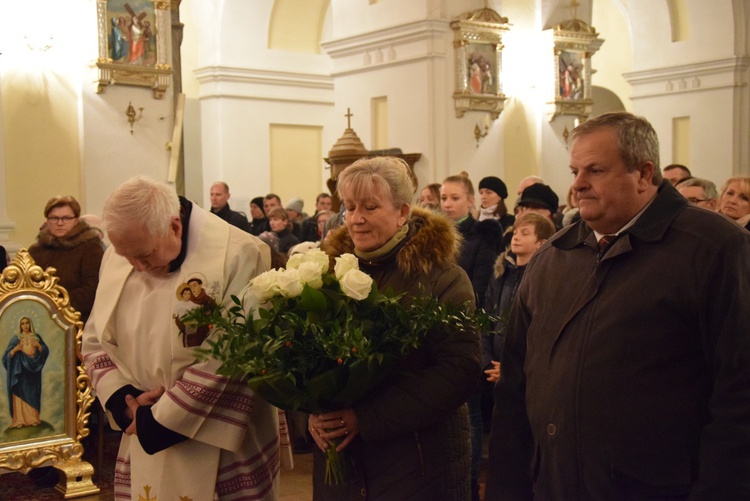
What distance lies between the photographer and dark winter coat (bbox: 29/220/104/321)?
643 centimetres

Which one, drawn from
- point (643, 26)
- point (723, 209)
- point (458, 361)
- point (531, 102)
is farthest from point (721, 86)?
point (458, 361)

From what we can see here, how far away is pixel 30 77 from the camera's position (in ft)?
32.8

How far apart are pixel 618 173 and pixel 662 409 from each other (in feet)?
2.10

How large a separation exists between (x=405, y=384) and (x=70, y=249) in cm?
431

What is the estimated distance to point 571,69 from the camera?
609 inches

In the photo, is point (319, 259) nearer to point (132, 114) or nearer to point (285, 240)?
point (285, 240)

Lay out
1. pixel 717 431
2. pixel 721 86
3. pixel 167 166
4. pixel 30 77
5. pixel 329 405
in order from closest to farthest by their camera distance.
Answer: pixel 717 431, pixel 329 405, pixel 30 77, pixel 167 166, pixel 721 86

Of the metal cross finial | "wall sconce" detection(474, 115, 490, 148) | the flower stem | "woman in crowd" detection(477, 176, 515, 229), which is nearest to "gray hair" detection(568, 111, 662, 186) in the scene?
the flower stem

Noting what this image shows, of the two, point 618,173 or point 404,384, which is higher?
point 618,173

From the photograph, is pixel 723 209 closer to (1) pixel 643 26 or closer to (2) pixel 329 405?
(2) pixel 329 405

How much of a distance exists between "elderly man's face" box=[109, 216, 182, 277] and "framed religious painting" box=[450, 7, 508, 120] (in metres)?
10.8

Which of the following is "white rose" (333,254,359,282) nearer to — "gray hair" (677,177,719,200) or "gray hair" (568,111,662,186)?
→ "gray hair" (568,111,662,186)

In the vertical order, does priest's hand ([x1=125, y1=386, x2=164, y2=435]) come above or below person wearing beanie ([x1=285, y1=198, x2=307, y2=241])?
below

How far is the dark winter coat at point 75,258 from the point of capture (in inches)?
253
